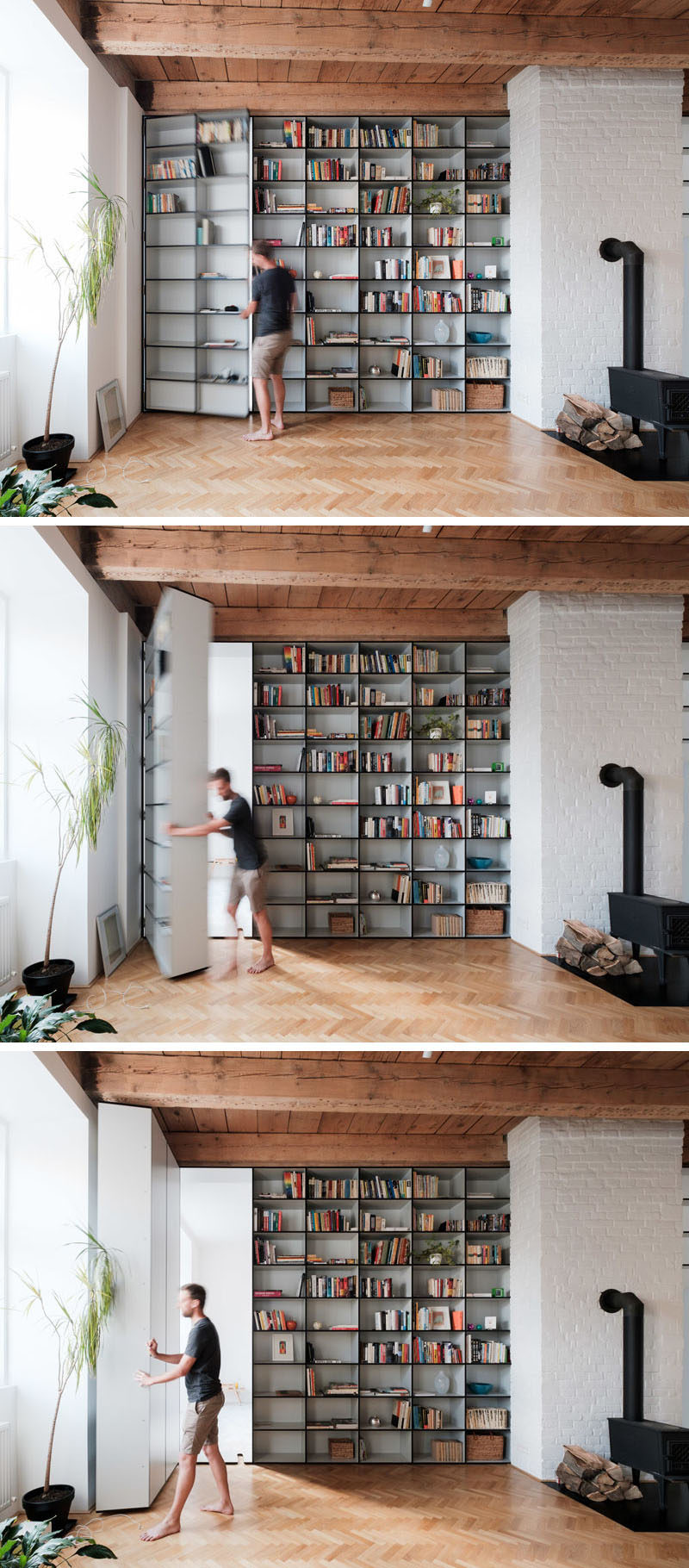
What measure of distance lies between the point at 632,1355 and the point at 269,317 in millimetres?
5769

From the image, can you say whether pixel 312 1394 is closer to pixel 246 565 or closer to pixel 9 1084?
pixel 9 1084

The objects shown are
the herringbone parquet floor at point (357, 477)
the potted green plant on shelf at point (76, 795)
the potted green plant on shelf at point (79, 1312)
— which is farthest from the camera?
the potted green plant on shelf at point (79, 1312)

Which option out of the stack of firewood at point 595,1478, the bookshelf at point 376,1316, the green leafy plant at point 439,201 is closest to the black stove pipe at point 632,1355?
the stack of firewood at point 595,1478

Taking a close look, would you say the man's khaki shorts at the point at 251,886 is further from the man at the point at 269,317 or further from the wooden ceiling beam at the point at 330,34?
the wooden ceiling beam at the point at 330,34

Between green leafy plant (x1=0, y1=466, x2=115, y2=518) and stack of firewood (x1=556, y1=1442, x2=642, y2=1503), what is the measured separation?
17.9 feet

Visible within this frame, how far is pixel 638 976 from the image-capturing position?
677 centimetres

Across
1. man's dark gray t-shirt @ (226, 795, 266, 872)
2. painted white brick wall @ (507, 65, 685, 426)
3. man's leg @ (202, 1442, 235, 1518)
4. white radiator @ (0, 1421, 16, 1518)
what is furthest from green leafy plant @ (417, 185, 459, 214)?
white radiator @ (0, 1421, 16, 1518)

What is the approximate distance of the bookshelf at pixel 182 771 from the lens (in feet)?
20.3

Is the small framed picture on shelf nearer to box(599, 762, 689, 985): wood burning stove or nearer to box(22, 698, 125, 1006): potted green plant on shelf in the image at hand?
box(22, 698, 125, 1006): potted green plant on shelf

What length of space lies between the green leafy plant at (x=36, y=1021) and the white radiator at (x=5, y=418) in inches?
95.5

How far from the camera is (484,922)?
27.0ft

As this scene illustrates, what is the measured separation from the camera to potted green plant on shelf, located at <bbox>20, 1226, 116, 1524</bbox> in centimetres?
617

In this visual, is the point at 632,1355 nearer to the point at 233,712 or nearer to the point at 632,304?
the point at 233,712

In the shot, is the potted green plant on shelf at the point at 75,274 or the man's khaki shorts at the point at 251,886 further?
the man's khaki shorts at the point at 251,886
